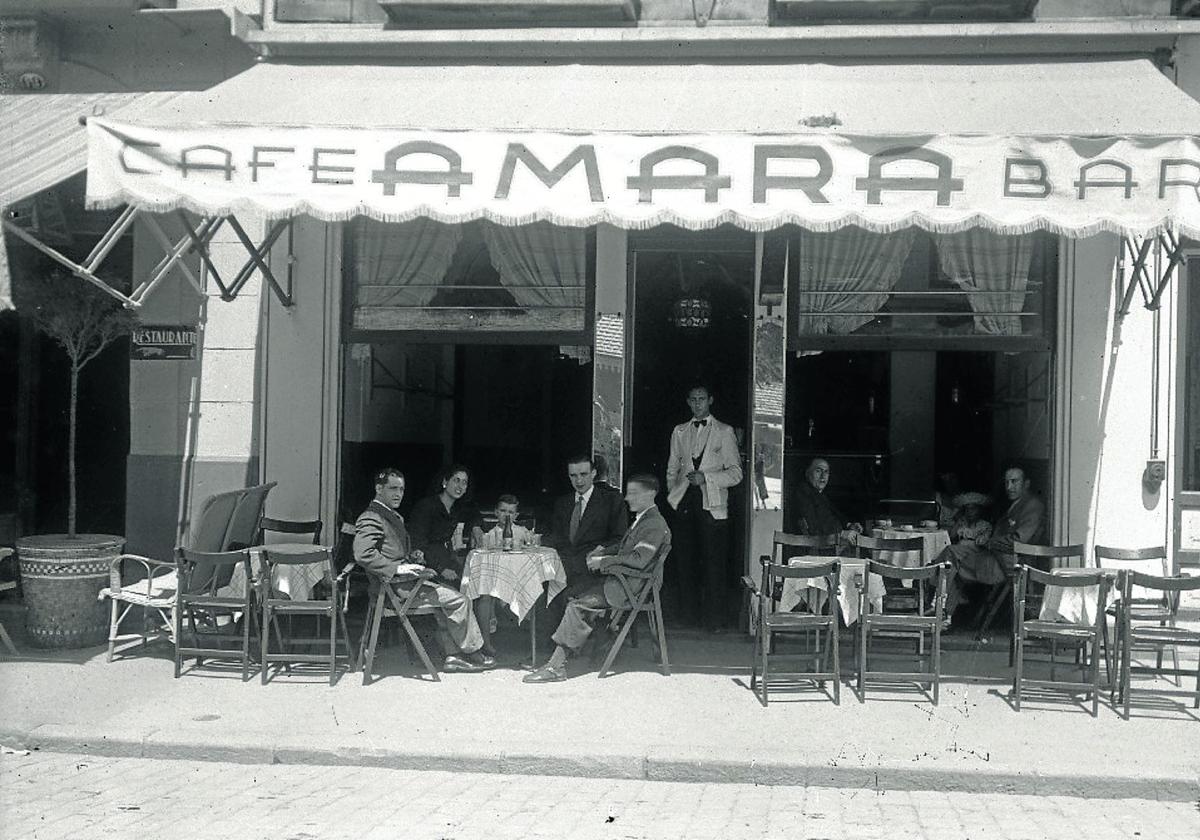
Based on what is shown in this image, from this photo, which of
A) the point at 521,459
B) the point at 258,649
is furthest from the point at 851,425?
the point at 258,649

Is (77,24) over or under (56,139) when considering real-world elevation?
over

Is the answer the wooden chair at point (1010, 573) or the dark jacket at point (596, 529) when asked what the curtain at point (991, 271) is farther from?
the dark jacket at point (596, 529)

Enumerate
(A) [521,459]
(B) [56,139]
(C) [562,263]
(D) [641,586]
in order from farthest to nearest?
(A) [521,459], (C) [562,263], (B) [56,139], (D) [641,586]

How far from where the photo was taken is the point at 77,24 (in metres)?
10.0

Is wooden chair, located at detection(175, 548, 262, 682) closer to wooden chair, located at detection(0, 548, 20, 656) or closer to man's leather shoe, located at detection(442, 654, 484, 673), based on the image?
wooden chair, located at detection(0, 548, 20, 656)

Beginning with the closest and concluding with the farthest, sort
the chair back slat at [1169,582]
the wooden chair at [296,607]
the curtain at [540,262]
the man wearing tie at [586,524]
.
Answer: the chair back slat at [1169,582]
the wooden chair at [296,607]
the man wearing tie at [586,524]
the curtain at [540,262]

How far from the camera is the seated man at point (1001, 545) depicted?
29.9 ft

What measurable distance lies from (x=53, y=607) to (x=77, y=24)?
485cm

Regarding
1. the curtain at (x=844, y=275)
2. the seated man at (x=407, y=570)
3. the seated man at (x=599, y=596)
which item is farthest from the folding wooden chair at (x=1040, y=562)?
the seated man at (x=407, y=570)

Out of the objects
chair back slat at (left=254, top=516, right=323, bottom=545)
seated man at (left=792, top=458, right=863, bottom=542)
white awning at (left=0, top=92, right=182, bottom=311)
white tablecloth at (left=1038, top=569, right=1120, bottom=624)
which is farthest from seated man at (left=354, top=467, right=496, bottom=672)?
white tablecloth at (left=1038, top=569, right=1120, bottom=624)

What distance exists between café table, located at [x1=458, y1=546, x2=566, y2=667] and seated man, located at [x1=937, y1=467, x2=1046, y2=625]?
308 cm

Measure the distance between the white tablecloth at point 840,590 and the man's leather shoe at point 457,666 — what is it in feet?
7.02

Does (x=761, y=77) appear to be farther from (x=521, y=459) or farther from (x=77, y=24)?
(x=521, y=459)

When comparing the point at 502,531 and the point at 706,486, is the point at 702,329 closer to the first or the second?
the point at 706,486
